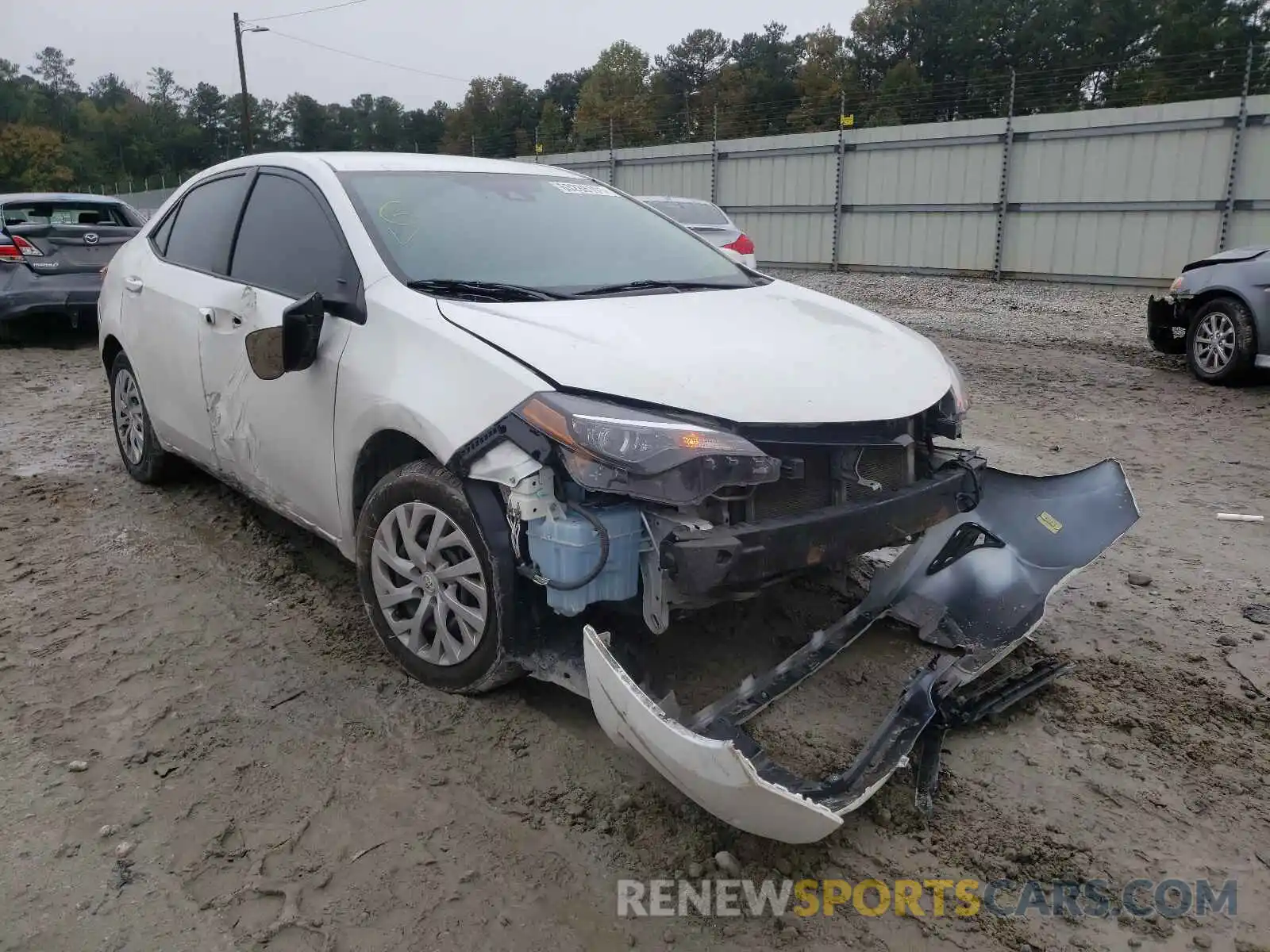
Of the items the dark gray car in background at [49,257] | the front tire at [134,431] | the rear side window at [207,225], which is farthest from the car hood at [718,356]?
the dark gray car in background at [49,257]

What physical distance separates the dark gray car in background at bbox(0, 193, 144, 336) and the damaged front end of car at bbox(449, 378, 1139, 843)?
8.49 meters

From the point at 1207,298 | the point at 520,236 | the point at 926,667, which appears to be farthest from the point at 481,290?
the point at 1207,298

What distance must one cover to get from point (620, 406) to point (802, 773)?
3.75ft

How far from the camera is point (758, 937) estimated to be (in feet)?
7.18

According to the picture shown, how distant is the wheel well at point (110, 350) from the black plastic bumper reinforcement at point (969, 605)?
13.1 feet

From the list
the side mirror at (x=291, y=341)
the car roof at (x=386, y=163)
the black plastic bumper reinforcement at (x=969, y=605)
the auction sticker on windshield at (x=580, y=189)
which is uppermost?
the car roof at (x=386, y=163)

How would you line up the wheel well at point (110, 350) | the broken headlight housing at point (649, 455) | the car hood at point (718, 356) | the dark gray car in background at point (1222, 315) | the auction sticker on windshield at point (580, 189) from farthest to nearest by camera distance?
the dark gray car in background at point (1222, 315) → the wheel well at point (110, 350) → the auction sticker on windshield at point (580, 189) → the car hood at point (718, 356) → the broken headlight housing at point (649, 455)

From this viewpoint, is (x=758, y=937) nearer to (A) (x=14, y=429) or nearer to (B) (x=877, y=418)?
(B) (x=877, y=418)

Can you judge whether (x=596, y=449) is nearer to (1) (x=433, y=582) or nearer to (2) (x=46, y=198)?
(1) (x=433, y=582)

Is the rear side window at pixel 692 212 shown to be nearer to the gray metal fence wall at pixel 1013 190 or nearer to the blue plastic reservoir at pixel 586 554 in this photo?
the gray metal fence wall at pixel 1013 190

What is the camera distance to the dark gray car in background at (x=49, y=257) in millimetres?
9562

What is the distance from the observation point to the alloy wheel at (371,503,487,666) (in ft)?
9.39

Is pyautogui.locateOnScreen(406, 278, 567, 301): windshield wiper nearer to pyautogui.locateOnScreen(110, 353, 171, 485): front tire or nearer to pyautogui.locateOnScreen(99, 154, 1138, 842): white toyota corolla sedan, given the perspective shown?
pyautogui.locateOnScreen(99, 154, 1138, 842): white toyota corolla sedan

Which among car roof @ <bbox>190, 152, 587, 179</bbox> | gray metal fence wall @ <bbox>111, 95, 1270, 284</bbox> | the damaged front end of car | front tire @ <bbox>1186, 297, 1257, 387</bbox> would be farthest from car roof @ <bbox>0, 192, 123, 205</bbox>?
gray metal fence wall @ <bbox>111, 95, 1270, 284</bbox>
